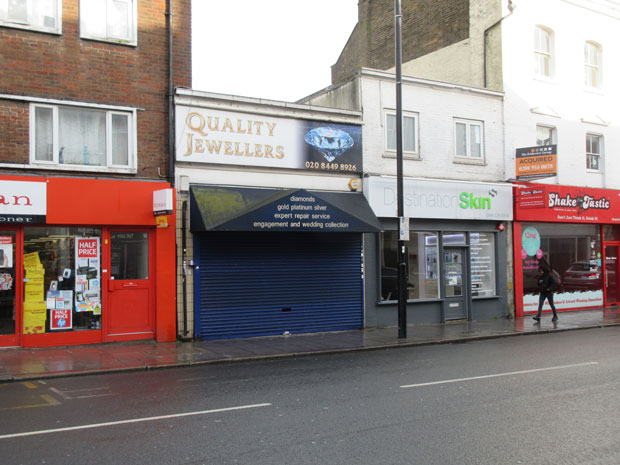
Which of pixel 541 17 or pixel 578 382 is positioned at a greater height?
pixel 541 17

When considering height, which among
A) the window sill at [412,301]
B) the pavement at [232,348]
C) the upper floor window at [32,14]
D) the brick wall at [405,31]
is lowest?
the pavement at [232,348]

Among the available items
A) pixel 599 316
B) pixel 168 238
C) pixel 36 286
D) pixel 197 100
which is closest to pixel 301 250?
pixel 168 238

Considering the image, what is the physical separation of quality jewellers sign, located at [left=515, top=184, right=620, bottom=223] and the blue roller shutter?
20.4ft

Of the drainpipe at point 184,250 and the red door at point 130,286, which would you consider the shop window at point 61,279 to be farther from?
the drainpipe at point 184,250

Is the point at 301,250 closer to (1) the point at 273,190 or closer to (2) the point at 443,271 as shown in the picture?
(1) the point at 273,190

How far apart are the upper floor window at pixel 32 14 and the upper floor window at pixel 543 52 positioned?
49.3 feet

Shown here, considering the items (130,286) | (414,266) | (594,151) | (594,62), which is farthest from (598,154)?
(130,286)

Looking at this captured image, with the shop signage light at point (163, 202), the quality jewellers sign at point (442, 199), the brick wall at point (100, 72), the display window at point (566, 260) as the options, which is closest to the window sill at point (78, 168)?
the brick wall at point (100, 72)

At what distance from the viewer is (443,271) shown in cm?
1758

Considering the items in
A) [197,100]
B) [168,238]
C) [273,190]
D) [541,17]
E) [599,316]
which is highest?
[541,17]

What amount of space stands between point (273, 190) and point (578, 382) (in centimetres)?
829

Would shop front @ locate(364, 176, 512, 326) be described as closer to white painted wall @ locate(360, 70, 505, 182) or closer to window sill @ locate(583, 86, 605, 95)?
white painted wall @ locate(360, 70, 505, 182)

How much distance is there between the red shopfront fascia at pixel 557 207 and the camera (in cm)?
1891

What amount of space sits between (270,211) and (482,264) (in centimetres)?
803
